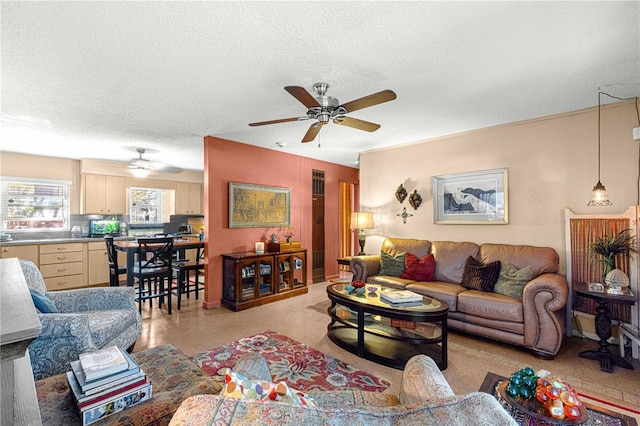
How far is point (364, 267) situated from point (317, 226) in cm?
217

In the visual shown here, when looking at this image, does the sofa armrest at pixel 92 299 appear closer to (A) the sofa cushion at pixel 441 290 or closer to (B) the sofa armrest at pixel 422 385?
(B) the sofa armrest at pixel 422 385

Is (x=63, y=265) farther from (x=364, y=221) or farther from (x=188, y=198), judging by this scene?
(x=364, y=221)

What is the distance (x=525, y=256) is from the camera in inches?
137

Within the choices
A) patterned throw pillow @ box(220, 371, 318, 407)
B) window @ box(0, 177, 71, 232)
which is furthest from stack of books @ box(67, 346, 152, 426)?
window @ box(0, 177, 71, 232)

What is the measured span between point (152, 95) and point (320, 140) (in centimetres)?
237

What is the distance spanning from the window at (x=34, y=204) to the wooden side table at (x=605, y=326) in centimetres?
821

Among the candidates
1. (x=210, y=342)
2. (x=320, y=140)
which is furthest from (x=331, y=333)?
(x=320, y=140)

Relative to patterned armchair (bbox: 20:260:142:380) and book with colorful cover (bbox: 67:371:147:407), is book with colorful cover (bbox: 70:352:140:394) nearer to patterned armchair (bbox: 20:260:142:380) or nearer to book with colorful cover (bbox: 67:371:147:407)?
book with colorful cover (bbox: 67:371:147:407)

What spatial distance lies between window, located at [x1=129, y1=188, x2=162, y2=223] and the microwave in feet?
1.31

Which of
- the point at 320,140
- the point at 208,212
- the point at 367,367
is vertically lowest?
the point at 367,367

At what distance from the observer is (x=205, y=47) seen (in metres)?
2.12

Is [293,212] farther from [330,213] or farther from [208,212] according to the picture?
[208,212]

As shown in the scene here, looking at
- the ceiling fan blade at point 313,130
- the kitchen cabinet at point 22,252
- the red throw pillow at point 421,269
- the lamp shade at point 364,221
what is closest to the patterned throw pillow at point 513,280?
the red throw pillow at point 421,269

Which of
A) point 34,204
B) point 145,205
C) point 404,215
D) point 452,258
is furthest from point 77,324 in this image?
point 145,205
